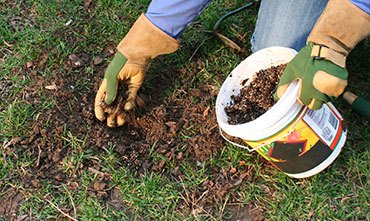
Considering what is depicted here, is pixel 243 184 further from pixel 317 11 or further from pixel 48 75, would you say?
pixel 48 75

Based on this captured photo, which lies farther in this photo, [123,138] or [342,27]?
[123,138]

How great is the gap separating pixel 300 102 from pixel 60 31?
123 cm

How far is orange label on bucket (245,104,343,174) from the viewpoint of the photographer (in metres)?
1.74

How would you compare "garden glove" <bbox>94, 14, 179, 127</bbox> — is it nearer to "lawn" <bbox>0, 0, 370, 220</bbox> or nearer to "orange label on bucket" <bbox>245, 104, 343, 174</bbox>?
"lawn" <bbox>0, 0, 370, 220</bbox>

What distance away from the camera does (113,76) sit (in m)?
1.97

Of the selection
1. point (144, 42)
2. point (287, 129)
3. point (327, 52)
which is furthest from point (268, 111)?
point (144, 42)

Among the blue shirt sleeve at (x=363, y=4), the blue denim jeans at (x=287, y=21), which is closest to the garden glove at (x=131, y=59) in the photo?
the blue denim jeans at (x=287, y=21)

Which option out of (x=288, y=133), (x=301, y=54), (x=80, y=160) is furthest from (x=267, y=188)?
(x=80, y=160)

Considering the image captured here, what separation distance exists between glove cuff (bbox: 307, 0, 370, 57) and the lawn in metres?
0.54

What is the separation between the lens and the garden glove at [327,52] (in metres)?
1.60

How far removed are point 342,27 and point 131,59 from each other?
0.76 metres

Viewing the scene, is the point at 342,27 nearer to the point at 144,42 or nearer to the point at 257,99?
the point at 257,99

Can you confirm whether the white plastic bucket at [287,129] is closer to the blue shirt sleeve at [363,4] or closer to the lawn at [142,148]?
the lawn at [142,148]

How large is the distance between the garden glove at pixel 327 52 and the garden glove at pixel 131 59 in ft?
1.70
